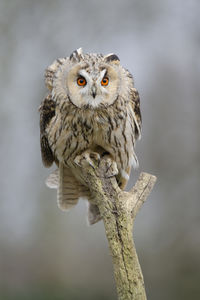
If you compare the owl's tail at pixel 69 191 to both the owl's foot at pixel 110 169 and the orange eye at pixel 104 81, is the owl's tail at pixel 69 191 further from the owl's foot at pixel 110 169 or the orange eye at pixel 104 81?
the orange eye at pixel 104 81

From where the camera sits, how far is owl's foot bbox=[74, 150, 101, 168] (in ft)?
6.97

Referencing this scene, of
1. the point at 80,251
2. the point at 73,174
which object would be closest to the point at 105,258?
the point at 80,251

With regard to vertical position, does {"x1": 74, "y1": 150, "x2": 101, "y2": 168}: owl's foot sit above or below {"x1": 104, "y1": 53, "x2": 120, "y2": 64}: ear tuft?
below

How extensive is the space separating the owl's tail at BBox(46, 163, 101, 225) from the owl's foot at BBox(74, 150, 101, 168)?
18.6 inches

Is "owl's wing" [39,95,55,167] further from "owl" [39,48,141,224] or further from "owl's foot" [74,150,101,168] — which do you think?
"owl's foot" [74,150,101,168]

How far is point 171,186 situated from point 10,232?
205cm

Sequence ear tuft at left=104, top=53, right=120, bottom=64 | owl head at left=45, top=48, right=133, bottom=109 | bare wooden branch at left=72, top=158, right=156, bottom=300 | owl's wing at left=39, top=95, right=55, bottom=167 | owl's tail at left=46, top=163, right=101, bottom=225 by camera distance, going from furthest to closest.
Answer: owl's tail at left=46, top=163, right=101, bottom=225
owl's wing at left=39, top=95, right=55, bottom=167
ear tuft at left=104, top=53, right=120, bottom=64
owl head at left=45, top=48, right=133, bottom=109
bare wooden branch at left=72, top=158, right=156, bottom=300

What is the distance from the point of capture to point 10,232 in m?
5.15

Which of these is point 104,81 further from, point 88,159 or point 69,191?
point 69,191

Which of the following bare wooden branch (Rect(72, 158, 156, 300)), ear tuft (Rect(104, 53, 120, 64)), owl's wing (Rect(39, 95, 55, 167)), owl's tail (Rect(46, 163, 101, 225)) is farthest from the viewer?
owl's tail (Rect(46, 163, 101, 225))

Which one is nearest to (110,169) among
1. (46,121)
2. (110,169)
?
(110,169)

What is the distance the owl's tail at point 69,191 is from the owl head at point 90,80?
2.16 feet

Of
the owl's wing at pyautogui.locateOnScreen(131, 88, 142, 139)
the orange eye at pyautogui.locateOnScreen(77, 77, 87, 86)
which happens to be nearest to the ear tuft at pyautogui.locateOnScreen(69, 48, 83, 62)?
the orange eye at pyautogui.locateOnScreen(77, 77, 87, 86)

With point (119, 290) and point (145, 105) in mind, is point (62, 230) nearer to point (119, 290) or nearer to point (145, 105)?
point (145, 105)
